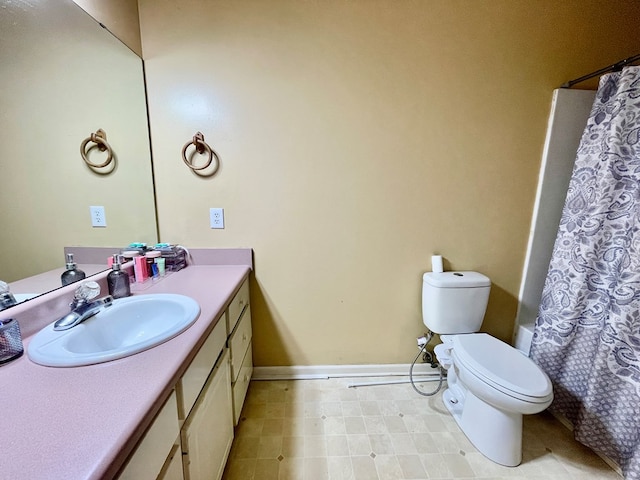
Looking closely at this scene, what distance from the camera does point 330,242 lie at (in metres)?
1.64

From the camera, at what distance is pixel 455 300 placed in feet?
5.10

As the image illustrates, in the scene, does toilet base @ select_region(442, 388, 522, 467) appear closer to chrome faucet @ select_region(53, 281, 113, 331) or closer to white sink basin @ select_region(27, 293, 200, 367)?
white sink basin @ select_region(27, 293, 200, 367)

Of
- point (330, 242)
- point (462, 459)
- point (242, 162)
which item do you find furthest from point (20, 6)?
point (462, 459)

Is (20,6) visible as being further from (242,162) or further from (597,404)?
(597,404)

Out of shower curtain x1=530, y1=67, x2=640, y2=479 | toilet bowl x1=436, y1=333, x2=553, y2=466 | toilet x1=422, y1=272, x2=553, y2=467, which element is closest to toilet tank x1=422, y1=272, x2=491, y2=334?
toilet x1=422, y1=272, x2=553, y2=467

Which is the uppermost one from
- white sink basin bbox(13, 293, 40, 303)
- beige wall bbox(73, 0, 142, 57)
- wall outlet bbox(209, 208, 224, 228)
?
beige wall bbox(73, 0, 142, 57)

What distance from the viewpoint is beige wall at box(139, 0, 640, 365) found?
56.6 inches

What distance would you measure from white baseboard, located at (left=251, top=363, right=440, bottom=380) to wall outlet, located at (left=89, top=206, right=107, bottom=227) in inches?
48.1

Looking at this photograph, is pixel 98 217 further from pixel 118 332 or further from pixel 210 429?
pixel 210 429

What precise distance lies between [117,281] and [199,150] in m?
0.79

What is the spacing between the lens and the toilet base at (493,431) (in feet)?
4.10

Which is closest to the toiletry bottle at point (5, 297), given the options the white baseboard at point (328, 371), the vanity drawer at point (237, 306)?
the vanity drawer at point (237, 306)

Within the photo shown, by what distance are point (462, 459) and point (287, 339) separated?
1.08 metres

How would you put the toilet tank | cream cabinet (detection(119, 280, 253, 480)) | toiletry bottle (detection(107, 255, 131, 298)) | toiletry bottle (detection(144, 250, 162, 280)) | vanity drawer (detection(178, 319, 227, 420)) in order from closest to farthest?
1. cream cabinet (detection(119, 280, 253, 480))
2. vanity drawer (detection(178, 319, 227, 420))
3. toiletry bottle (detection(107, 255, 131, 298))
4. toiletry bottle (detection(144, 250, 162, 280))
5. the toilet tank
